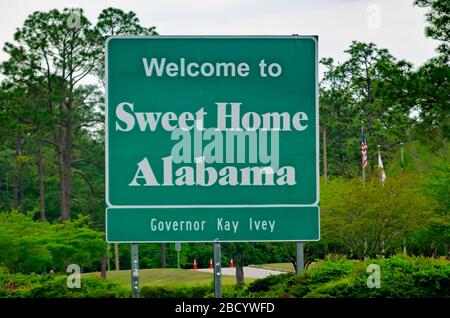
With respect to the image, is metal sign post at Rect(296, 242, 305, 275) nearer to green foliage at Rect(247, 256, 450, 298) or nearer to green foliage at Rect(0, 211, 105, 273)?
Answer: green foliage at Rect(247, 256, 450, 298)

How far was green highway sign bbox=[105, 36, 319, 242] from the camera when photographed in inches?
531

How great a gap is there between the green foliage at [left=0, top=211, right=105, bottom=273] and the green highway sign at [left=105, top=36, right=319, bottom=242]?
2206 cm

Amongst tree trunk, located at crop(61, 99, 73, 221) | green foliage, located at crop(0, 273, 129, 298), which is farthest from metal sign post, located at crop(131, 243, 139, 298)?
tree trunk, located at crop(61, 99, 73, 221)

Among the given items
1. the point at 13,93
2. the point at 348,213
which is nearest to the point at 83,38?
the point at 13,93

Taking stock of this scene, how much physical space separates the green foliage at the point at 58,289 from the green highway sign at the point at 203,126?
3.34 metres

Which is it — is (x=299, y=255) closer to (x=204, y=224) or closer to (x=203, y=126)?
(x=204, y=224)

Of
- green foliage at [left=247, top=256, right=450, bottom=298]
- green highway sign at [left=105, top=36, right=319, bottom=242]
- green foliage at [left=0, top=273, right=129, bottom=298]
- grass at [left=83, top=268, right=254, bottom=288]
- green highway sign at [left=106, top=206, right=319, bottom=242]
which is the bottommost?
grass at [left=83, top=268, right=254, bottom=288]

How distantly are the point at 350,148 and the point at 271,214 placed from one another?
2131 inches

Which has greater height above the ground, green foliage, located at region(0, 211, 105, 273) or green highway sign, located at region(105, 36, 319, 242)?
green highway sign, located at region(105, 36, 319, 242)

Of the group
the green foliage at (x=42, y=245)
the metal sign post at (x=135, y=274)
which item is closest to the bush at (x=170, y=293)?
the metal sign post at (x=135, y=274)

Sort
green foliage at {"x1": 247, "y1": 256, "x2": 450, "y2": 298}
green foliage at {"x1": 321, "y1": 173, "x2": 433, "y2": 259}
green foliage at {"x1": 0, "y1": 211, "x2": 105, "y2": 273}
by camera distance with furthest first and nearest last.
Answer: green foliage at {"x1": 321, "y1": 173, "x2": 433, "y2": 259} < green foliage at {"x1": 0, "y1": 211, "x2": 105, "y2": 273} < green foliage at {"x1": 247, "y1": 256, "x2": 450, "y2": 298}

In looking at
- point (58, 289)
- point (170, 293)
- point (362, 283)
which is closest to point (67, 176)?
point (170, 293)

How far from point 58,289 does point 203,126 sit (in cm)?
499
